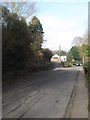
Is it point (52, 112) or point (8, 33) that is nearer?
point (52, 112)

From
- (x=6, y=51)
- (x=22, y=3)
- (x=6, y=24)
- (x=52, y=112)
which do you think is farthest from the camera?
(x=22, y=3)

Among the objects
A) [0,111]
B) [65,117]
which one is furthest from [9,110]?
[65,117]

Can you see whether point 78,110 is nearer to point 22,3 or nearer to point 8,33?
point 8,33

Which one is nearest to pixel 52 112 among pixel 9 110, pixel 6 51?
pixel 9 110

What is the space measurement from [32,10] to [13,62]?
15.7m

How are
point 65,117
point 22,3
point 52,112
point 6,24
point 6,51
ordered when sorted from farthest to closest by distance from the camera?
point 22,3 → point 6,24 → point 6,51 → point 52,112 → point 65,117

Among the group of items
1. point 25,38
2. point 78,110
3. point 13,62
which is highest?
point 25,38

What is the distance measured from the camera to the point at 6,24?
21.8 meters

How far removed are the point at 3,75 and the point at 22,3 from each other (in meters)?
17.7

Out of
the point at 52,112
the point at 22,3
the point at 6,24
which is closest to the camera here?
the point at 52,112

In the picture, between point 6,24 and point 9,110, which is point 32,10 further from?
point 9,110

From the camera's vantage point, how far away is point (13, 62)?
22219mm

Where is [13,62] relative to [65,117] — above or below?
above

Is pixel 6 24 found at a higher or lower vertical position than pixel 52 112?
higher
